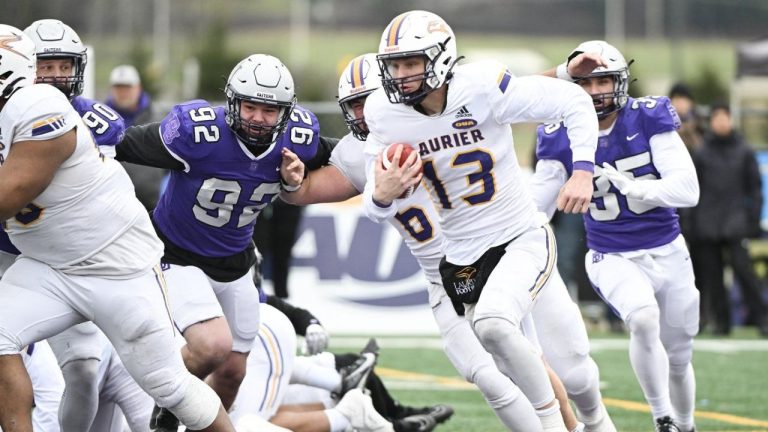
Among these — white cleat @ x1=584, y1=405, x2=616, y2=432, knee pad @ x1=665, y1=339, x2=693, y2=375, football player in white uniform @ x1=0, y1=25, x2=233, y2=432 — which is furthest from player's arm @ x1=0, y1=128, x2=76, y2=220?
knee pad @ x1=665, y1=339, x2=693, y2=375

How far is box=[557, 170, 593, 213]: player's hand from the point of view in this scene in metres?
5.56

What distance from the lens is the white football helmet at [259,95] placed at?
19.6 feet

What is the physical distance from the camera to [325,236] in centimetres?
1300

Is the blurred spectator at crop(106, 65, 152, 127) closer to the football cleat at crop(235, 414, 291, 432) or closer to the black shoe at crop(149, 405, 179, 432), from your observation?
the football cleat at crop(235, 414, 291, 432)

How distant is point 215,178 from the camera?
20.0 feet

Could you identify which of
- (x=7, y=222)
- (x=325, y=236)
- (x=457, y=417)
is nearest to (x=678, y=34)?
(x=325, y=236)

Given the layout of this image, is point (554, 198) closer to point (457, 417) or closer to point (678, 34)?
point (457, 417)

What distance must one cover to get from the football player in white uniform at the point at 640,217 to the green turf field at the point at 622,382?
65 cm

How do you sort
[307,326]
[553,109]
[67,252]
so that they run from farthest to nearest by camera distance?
[307,326], [553,109], [67,252]

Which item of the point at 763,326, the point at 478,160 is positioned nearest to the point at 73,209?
the point at 478,160

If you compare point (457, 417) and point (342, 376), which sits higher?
point (342, 376)

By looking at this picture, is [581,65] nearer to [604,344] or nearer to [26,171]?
[26,171]

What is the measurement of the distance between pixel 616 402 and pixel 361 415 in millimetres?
2286

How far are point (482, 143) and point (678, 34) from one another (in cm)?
4322
